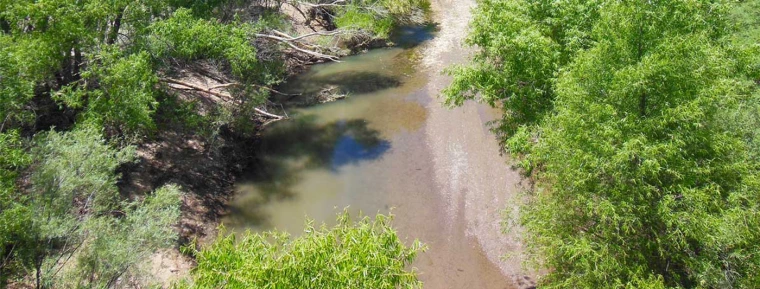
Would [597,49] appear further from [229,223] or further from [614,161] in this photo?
[229,223]

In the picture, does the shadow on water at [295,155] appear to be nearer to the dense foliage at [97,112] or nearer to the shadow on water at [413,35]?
the dense foliage at [97,112]

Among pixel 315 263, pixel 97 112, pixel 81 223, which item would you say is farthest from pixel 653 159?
pixel 97 112

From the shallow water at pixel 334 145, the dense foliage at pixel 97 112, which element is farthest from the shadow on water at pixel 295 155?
the dense foliage at pixel 97 112

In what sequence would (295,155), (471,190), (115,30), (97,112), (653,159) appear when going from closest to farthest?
(653,159) < (97,112) < (115,30) < (471,190) < (295,155)

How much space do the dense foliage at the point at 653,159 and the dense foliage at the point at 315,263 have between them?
4.50 metres

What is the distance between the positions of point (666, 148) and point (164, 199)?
39.5 ft

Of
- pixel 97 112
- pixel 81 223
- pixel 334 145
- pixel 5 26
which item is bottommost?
pixel 334 145

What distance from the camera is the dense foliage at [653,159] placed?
992 centimetres

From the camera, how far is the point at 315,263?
7625 mm

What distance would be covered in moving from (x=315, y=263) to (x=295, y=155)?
14.1 metres

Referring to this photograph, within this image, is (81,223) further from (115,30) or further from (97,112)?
(115,30)

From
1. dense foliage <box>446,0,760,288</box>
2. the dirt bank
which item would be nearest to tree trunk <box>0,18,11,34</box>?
the dirt bank

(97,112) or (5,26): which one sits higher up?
(5,26)

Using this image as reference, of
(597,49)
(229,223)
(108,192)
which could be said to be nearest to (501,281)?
(597,49)
